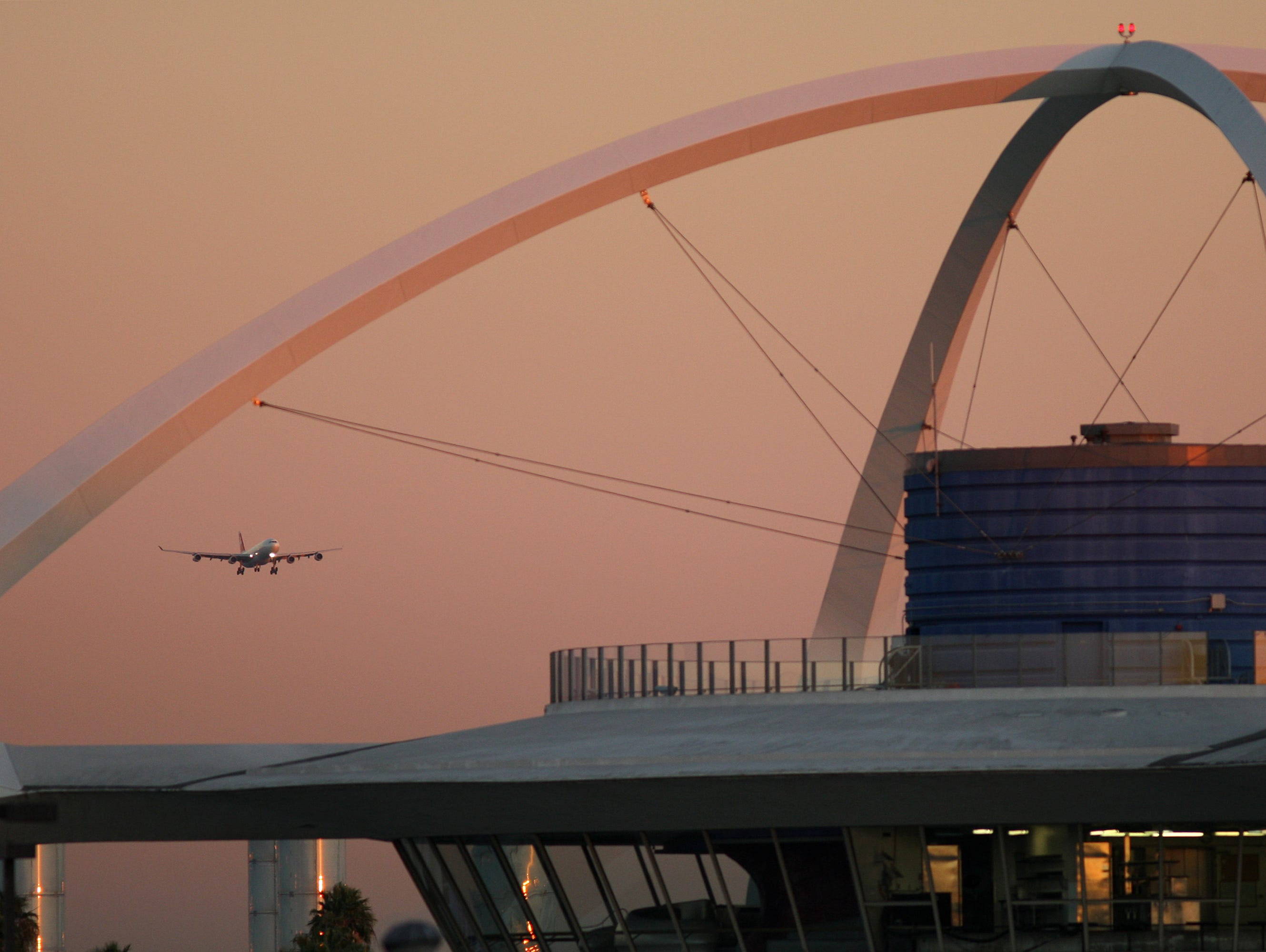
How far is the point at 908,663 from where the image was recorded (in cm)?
4112

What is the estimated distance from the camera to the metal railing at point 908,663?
131 ft

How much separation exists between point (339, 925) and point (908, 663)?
169ft

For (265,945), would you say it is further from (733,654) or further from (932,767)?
(932,767)

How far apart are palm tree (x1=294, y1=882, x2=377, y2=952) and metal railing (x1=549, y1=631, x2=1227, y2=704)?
44821 millimetres

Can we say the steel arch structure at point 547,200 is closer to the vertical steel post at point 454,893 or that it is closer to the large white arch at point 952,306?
the large white arch at point 952,306

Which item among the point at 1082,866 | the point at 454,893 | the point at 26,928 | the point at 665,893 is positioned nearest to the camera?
the point at 1082,866

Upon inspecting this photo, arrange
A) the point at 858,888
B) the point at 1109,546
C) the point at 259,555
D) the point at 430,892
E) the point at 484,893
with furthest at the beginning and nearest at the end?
the point at 259,555
the point at 1109,546
the point at 430,892
the point at 484,893
the point at 858,888

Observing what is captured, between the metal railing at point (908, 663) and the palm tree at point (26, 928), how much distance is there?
4879 cm

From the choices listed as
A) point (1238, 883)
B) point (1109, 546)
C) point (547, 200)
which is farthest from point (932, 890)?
point (547, 200)

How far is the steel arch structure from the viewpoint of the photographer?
36000mm

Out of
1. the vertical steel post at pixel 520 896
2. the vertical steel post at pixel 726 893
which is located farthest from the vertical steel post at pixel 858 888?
the vertical steel post at pixel 520 896

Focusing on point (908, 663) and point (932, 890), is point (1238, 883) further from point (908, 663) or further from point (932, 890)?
point (908, 663)

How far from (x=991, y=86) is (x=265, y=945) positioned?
5942 centimetres

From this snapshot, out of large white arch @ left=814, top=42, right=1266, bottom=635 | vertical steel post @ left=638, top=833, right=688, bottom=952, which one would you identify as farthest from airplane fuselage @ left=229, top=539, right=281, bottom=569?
vertical steel post @ left=638, top=833, right=688, bottom=952
